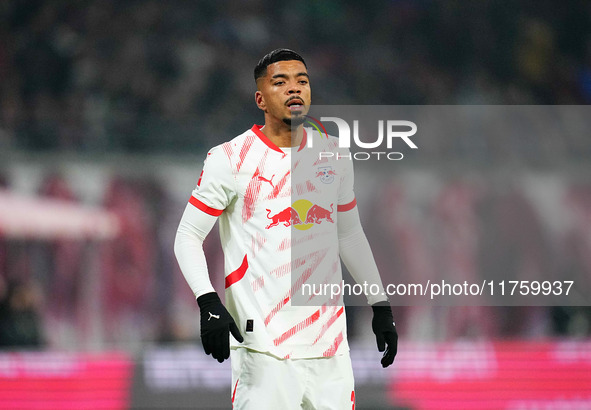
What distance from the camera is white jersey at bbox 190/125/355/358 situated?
2961 mm

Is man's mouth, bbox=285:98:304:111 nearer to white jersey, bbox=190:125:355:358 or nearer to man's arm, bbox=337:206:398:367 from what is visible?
white jersey, bbox=190:125:355:358

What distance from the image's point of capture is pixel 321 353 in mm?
2965

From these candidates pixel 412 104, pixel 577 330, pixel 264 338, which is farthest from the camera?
pixel 412 104

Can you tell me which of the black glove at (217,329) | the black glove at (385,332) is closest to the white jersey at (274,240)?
the black glove at (217,329)

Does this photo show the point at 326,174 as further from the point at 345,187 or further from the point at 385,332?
the point at 385,332

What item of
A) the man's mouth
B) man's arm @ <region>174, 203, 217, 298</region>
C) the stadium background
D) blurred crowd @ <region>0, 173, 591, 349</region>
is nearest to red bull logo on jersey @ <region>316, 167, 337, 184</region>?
the man's mouth

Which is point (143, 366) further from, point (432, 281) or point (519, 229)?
point (519, 229)

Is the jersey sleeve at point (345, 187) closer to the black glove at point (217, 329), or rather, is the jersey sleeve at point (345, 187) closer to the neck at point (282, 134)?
the neck at point (282, 134)

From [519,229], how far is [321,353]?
3.97 meters

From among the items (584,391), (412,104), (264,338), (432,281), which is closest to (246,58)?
(412,104)

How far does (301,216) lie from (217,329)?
53cm

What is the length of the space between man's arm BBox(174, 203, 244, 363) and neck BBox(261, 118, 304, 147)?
1.30 ft

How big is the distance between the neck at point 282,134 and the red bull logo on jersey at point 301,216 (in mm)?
239

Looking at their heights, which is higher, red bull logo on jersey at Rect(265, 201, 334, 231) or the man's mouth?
the man's mouth
